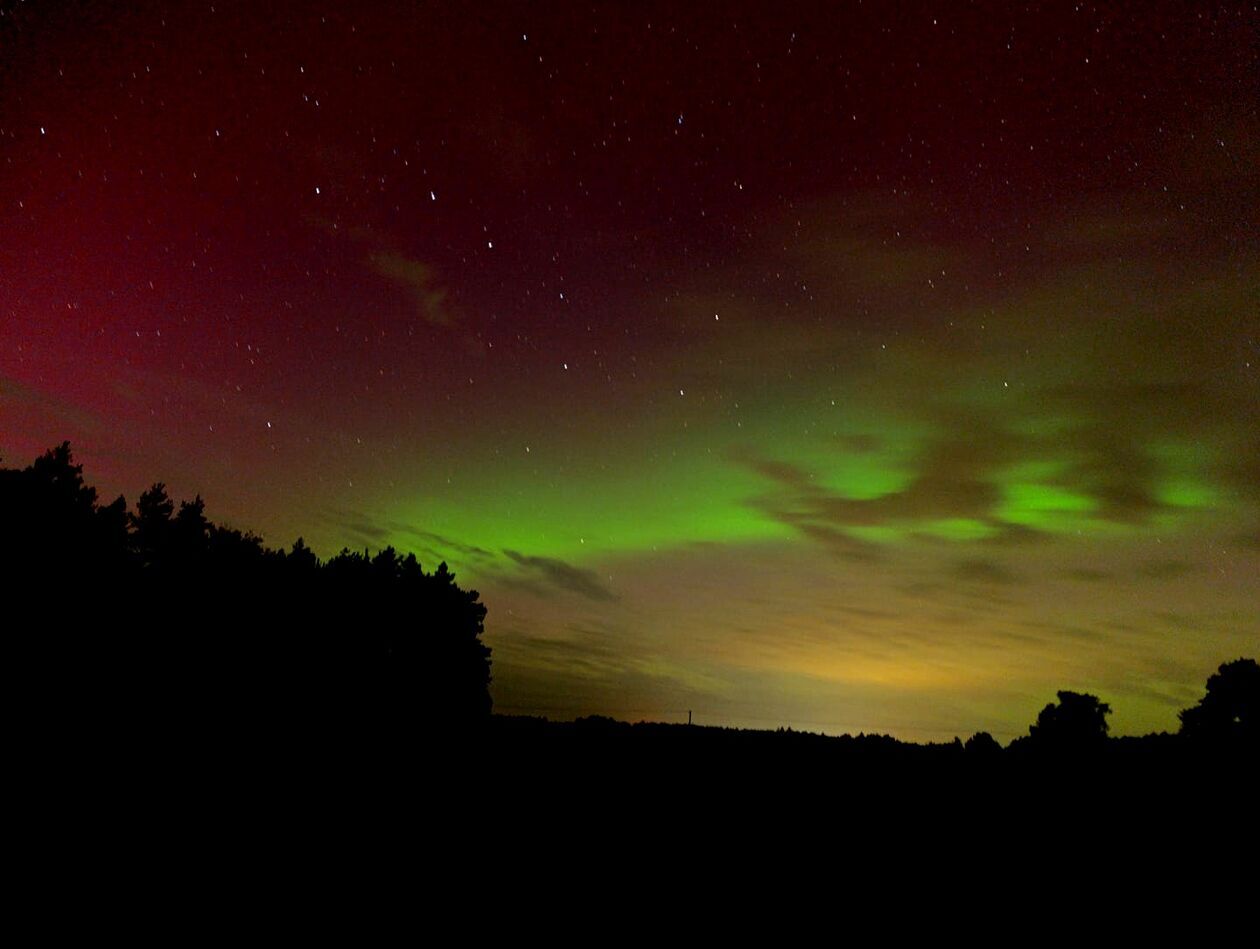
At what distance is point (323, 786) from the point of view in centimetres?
1202

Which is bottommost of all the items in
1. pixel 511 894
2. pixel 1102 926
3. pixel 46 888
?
pixel 46 888

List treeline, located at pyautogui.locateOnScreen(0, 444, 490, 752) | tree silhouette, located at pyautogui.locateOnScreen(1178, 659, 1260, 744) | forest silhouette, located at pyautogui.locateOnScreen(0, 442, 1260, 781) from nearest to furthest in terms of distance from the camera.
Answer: forest silhouette, located at pyautogui.locateOnScreen(0, 442, 1260, 781), treeline, located at pyautogui.locateOnScreen(0, 444, 490, 752), tree silhouette, located at pyautogui.locateOnScreen(1178, 659, 1260, 744)

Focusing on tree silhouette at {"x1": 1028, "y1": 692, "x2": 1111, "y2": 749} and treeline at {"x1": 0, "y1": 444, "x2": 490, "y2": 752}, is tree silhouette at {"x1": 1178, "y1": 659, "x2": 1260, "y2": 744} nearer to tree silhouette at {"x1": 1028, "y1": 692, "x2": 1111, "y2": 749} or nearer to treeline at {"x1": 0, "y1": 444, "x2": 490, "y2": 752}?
tree silhouette at {"x1": 1028, "y1": 692, "x2": 1111, "y2": 749}

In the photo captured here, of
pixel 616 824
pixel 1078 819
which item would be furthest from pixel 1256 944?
pixel 616 824

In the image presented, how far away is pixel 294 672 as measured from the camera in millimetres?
35562

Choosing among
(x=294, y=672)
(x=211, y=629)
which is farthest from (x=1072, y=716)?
(x=211, y=629)

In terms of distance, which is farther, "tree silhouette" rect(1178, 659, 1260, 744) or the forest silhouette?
"tree silhouette" rect(1178, 659, 1260, 744)

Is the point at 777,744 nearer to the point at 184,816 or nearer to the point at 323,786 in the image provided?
the point at 323,786

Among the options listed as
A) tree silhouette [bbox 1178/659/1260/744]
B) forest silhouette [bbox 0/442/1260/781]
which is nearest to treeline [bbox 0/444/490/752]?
forest silhouette [bbox 0/442/1260/781]

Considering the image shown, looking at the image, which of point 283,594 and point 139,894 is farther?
point 283,594

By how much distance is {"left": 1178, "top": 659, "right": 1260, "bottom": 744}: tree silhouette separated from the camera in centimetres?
2063

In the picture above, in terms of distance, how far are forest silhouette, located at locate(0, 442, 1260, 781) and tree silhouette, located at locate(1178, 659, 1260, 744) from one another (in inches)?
2.0

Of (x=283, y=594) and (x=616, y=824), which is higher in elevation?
(x=283, y=594)

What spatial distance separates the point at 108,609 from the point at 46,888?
3230 cm
